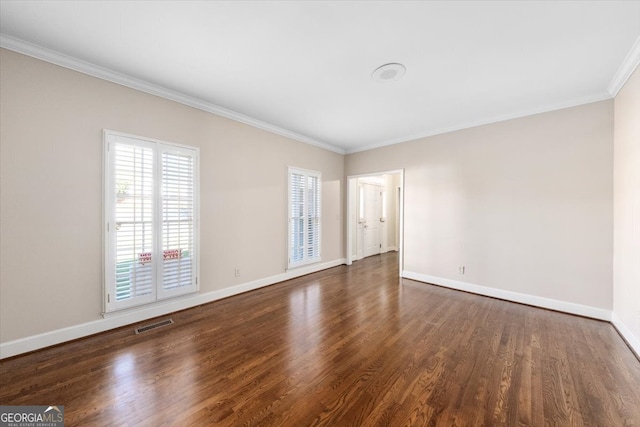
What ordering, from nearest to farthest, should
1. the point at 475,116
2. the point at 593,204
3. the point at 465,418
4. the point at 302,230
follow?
the point at 465,418 < the point at 593,204 < the point at 475,116 < the point at 302,230

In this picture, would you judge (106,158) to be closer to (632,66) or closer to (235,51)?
(235,51)

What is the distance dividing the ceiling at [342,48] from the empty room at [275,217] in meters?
0.02

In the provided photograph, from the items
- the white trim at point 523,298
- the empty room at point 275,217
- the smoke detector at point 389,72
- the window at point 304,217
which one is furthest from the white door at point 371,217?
the smoke detector at point 389,72

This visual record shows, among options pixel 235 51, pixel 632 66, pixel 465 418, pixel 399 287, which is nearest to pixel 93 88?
pixel 235 51

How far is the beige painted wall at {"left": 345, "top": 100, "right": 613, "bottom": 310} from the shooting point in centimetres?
294

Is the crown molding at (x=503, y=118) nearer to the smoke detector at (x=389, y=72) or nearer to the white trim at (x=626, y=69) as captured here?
the white trim at (x=626, y=69)

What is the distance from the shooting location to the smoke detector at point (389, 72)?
2.41 metres

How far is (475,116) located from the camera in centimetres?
365

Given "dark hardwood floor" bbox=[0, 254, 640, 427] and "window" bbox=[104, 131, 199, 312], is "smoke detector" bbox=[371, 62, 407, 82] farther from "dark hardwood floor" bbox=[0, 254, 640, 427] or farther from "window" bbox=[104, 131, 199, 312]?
"dark hardwood floor" bbox=[0, 254, 640, 427]

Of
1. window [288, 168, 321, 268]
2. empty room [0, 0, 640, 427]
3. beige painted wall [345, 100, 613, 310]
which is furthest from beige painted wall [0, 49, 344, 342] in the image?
beige painted wall [345, 100, 613, 310]

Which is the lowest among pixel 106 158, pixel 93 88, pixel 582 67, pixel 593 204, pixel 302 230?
pixel 302 230

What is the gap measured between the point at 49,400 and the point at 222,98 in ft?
10.7

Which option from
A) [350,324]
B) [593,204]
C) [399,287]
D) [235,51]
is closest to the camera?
[235,51]

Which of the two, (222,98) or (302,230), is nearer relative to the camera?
(222,98)
